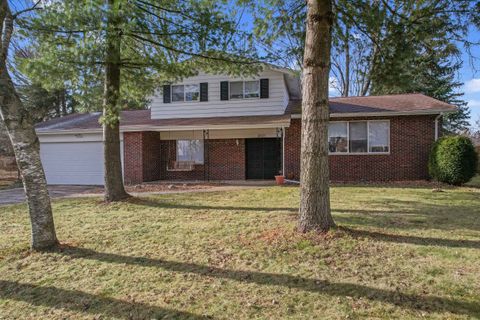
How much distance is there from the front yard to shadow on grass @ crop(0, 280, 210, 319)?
0.02m

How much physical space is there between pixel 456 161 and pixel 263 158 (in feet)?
24.9

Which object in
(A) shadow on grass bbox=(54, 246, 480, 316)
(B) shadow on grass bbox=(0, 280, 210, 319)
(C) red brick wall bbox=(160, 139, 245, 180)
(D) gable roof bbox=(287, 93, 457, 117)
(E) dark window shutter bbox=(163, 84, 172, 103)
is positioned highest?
(E) dark window shutter bbox=(163, 84, 172, 103)

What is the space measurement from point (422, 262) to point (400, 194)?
6288mm

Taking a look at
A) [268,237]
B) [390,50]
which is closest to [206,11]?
[390,50]

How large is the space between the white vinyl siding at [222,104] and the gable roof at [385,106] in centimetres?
88

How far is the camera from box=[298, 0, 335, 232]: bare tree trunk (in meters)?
5.37

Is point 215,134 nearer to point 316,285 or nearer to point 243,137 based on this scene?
point 243,137

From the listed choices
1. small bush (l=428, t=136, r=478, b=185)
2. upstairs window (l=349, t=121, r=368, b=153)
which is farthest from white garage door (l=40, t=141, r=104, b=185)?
small bush (l=428, t=136, r=478, b=185)

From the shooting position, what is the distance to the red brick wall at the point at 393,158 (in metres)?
13.6

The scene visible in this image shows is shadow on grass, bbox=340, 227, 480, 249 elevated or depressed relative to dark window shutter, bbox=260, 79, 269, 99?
depressed

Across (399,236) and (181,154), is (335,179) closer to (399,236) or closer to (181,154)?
(181,154)

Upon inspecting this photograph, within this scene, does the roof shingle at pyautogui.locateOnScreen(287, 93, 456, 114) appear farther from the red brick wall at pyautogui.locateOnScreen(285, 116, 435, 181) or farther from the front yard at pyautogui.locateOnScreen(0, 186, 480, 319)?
the front yard at pyautogui.locateOnScreen(0, 186, 480, 319)

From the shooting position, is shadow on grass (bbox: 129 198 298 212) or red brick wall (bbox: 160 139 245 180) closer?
shadow on grass (bbox: 129 198 298 212)

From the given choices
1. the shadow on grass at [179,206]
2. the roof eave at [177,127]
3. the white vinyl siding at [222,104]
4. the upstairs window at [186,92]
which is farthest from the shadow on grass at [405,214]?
the upstairs window at [186,92]
